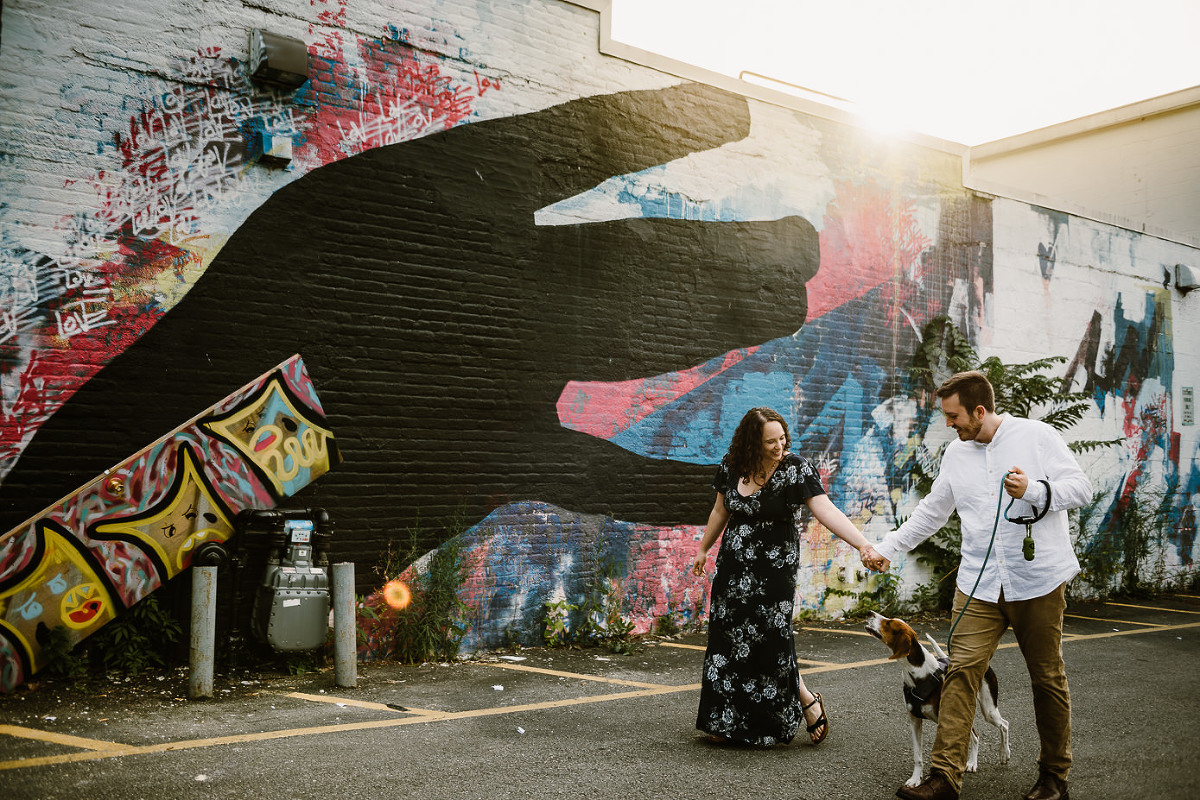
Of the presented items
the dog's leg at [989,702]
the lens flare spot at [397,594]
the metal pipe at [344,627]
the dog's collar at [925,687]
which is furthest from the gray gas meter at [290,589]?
the dog's leg at [989,702]

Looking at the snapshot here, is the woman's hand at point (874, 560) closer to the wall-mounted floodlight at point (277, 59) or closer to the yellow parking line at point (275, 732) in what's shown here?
the yellow parking line at point (275, 732)

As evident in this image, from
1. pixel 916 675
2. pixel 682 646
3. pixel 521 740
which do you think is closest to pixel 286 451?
pixel 521 740

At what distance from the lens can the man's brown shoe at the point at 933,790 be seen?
4344 millimetres

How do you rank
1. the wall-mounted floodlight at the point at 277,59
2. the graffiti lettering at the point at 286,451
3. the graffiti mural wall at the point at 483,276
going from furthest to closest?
the wall-mounted floodlight at the point at 277,59
the graffiti lettering at the point at 286,451
the graffiti mural wall at the point at 483,276

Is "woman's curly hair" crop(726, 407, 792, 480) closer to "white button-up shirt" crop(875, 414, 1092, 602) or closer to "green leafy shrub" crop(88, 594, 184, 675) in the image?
"white button-up shirt" crop(875, 414, 1092, 602)

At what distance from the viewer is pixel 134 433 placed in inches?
267

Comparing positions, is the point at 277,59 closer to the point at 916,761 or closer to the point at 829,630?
the point at 916,761

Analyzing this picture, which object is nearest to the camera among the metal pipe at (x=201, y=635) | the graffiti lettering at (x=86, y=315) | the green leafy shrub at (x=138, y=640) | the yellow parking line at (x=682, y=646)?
the metal pipe at (x=201, y=635)

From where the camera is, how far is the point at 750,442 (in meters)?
5.51

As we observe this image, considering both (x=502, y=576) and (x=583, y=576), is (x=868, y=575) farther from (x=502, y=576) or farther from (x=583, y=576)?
(x=502, y=576)

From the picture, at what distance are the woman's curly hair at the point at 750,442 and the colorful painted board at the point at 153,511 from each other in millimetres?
3495

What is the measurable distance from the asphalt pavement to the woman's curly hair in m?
1.64

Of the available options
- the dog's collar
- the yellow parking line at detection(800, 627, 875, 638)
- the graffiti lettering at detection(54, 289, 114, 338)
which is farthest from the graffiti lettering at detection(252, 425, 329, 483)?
the yellow parking line at detection(800, 627, 875, 638)

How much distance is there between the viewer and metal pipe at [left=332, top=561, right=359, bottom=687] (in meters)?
6.66
